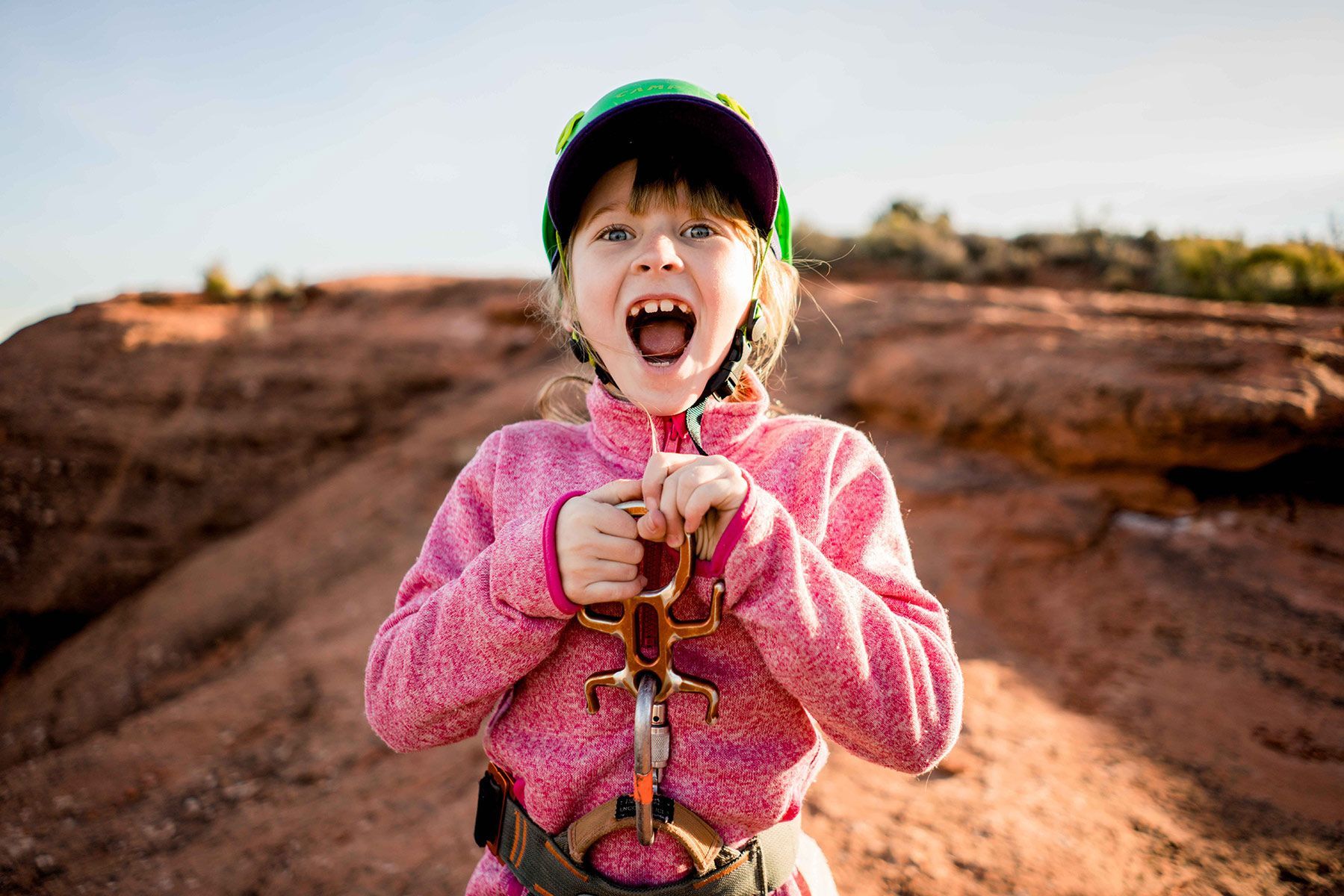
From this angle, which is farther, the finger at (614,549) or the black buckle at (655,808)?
the black buckle at (655,808)

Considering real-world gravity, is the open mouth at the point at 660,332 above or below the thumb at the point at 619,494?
above

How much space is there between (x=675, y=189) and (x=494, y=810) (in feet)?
4.07

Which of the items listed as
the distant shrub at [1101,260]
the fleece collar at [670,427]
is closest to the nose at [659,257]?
the fleece collar at [670,427]

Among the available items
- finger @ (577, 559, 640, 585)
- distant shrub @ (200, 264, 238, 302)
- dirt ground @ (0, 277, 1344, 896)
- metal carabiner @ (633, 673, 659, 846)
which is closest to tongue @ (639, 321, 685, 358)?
finger @ (577, 559, 640, 585)

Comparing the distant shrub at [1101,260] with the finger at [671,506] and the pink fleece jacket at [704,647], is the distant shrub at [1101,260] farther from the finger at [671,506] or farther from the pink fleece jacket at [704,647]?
the finger at [671,506]

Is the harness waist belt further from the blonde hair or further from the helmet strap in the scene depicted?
the blonde hair

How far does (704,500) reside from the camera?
1.08m

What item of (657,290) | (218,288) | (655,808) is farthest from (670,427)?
(218,288)

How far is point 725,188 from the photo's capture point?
1.45m

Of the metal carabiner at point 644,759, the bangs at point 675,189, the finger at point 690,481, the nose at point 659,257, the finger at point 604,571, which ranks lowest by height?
the metal carabiner at point 644,759

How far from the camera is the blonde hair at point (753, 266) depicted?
1.39 meters

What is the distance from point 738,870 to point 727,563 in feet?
1.90

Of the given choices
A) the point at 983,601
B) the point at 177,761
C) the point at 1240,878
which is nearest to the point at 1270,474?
the point at 983,601

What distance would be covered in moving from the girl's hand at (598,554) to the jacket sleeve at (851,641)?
16 cm
